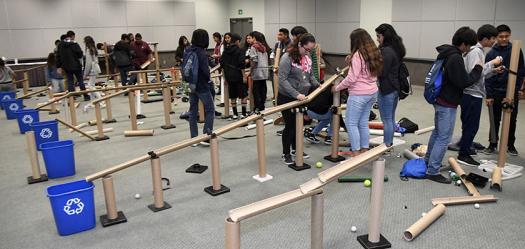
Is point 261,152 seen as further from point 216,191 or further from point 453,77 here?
point 453,77

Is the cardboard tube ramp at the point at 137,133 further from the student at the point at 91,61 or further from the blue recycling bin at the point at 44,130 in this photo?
the student at the point at 91,61

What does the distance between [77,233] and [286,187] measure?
6.27 ft

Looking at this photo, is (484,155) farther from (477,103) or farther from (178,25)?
(178,25)

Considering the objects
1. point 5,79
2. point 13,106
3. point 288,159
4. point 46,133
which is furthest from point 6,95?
point 288,159

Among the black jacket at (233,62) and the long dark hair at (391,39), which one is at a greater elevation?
the long dark hair at (391,39)

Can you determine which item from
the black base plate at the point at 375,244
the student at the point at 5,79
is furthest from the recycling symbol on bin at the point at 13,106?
the black base plate at the point at 375,244

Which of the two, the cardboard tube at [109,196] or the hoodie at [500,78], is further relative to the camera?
the hoodie at [500,78]

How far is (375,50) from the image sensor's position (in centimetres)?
402

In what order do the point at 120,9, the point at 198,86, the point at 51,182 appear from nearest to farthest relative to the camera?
the point at 51,182, the point at 198,86, the point at 120,9

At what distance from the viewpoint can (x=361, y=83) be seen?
4.15 meters

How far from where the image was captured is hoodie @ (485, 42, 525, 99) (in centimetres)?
462

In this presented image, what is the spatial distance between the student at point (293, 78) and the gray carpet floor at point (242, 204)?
40 cm

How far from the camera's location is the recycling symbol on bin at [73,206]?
10.3ft

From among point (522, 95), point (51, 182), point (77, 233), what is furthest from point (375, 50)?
point (51, 182)
